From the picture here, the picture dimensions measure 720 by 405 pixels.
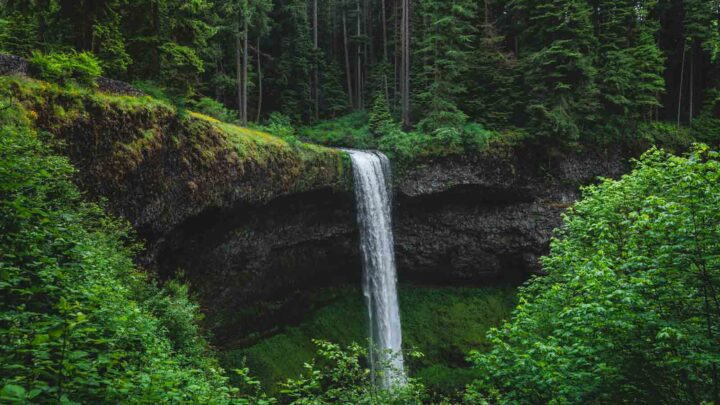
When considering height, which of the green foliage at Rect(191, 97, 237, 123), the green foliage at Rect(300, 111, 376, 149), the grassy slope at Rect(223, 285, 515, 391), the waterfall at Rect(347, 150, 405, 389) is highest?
the green foliage at Rect(191, 97, 237, 123)

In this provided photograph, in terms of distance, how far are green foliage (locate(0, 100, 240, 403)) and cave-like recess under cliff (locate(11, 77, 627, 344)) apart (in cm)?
216

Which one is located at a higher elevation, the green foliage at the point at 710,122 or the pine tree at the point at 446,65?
the pine tree at the point at 446,65

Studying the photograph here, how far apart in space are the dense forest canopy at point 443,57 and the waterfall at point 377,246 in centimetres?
419

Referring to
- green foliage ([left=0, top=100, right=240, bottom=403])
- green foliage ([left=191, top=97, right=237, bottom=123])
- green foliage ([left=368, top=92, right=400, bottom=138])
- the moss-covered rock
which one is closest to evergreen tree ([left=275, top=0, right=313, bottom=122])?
green foliage ([left=368, top=92, right=400, bottom=138])

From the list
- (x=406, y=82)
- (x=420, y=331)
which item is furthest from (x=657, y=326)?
(x=406, y=82)

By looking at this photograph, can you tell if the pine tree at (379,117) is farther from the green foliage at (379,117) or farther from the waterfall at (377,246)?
the waterfall at (377,246)

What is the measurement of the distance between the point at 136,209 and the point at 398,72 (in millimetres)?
24088

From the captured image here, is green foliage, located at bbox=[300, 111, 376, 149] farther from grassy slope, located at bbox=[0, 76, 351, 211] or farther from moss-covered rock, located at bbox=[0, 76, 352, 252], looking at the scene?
moss-covered rock, located at bbox=[0, 76, 352, 252]

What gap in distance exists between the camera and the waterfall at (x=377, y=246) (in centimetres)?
1889

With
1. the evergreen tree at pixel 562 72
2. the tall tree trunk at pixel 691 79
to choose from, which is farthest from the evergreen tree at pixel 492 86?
the tall tree trunk at pixel 691 79

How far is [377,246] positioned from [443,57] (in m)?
11.7

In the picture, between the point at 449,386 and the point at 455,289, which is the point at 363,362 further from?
the point at 455,289

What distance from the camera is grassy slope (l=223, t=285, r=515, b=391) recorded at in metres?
18.9

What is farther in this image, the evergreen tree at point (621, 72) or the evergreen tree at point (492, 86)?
the evergreen tree at point (492, 86)
